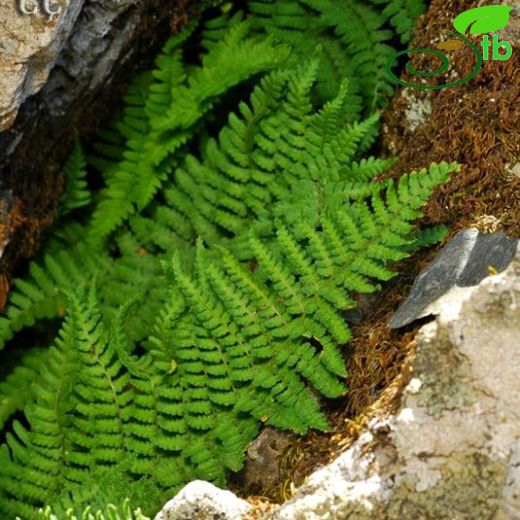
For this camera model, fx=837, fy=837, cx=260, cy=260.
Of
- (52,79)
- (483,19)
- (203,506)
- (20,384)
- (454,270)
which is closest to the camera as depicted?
(203,506)

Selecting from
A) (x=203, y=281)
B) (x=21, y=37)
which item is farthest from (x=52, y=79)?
(x=203, y=281)

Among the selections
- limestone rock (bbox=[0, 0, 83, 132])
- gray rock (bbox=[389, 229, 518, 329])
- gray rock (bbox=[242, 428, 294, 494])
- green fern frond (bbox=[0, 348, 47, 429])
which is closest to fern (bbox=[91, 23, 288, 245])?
green fern frond (bbox=[0, 348, 47, 429])

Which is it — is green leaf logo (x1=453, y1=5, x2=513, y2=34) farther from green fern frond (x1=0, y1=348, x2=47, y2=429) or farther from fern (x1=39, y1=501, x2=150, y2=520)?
green fern frond (x1=0, y1=348, x2=47, y2=429)

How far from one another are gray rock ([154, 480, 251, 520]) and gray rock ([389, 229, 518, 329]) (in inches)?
37.5

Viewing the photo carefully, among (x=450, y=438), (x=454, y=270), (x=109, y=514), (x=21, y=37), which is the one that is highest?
(x=21, y=37)

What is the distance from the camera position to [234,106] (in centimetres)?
486

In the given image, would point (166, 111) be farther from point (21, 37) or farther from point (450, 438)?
point (450, 438)

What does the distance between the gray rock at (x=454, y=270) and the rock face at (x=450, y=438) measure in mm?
179

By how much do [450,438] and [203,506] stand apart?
0.96m

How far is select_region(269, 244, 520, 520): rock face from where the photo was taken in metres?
2.79

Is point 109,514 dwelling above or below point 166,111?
below

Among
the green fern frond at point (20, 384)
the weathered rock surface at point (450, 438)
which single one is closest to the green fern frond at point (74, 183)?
the green fern frond at point (20, 384)

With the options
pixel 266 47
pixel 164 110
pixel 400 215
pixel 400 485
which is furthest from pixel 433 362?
pixel 164 110

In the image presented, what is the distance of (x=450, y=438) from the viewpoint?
9.34 ft
